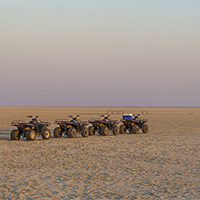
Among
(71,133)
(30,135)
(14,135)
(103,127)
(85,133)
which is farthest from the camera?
(103,127)

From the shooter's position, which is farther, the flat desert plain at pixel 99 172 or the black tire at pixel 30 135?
the black tire at pixel 30 135

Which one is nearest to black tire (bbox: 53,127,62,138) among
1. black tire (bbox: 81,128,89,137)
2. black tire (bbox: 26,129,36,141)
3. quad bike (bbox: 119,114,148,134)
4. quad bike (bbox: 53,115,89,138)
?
quad bike (bbox: 53,115,89,138)

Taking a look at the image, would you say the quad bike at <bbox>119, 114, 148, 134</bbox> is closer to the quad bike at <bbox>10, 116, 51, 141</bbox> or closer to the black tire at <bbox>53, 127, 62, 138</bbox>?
the black tire at <bbox>53, 127, 62, 138</bbox>

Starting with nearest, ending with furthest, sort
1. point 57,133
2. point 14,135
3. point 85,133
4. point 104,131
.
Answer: point 14,135, point 57,133, point 85,133, point 104,131

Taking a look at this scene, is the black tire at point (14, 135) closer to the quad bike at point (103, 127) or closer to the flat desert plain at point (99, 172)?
the flat desert plain at point (99, 172)

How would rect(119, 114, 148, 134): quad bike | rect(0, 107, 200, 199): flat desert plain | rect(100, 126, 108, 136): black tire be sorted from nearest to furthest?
rect(0, 107, 200, 199): flat desert plain → rect(100, 126, 108, 136): black tire → rect(119, 114, 148, 134): quad bike

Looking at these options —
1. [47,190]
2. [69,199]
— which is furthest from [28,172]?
[69,199]

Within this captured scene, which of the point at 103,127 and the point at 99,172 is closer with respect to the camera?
the point at 99,172

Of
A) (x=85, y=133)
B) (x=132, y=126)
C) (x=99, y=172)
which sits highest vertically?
(x=132, y=126)

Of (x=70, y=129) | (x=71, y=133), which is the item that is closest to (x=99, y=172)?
(x=71, y=133)

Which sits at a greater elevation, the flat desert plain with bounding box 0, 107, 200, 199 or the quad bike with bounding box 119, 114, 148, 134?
the quad bike with bounding box 119, 114, 148, 134

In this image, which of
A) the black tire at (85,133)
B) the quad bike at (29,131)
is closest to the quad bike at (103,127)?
the black tire at (85,133)

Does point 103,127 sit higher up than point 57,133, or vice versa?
point 103,127

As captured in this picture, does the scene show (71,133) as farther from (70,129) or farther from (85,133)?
(85,133)
